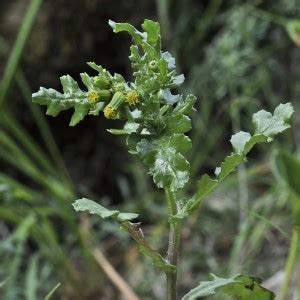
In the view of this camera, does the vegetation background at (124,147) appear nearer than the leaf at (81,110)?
No

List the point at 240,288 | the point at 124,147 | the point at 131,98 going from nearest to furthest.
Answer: the point at 131,98
the point at 240,288
the point at 124,147

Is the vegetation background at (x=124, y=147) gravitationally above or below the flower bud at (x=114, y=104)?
above

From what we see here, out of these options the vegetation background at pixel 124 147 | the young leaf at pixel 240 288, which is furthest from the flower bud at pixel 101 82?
the vegetation background at pixel 124 147

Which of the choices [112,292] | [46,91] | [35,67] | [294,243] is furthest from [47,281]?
[46,91]

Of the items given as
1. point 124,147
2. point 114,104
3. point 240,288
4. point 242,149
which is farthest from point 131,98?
point 124,147

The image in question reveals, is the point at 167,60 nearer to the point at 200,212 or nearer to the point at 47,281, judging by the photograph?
the point at 47,281

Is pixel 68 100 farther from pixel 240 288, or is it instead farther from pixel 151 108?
pixel 240 288

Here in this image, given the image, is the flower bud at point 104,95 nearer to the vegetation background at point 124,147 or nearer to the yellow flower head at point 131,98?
the yellow flower head at point 131,98
